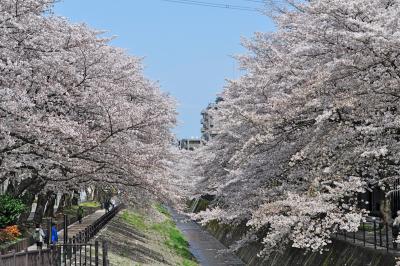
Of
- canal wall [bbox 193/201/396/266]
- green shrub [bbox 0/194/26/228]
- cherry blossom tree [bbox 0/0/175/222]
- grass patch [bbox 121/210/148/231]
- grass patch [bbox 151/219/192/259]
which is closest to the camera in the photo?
cherry blossom tree [bbox 0/0/175/222]

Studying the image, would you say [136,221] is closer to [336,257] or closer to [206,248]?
[206,248]

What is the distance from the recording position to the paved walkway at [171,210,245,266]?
1389 inches

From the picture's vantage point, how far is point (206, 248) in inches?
1730

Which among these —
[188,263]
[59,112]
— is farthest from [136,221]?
→ [59,112]

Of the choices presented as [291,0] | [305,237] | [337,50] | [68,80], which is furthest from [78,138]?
[291,0]

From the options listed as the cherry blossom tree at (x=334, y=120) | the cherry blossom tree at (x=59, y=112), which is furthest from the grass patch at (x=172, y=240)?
the cherry blossom tree at (x=334, y=120)

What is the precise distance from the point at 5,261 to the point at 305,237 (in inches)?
→ 289

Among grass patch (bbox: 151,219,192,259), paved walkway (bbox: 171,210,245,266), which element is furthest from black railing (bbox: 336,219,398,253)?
grass patch (bbox: 151,219,192,259)

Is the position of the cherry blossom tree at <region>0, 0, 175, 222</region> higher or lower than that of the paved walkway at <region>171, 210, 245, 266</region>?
higher

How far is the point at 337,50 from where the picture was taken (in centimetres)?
1581

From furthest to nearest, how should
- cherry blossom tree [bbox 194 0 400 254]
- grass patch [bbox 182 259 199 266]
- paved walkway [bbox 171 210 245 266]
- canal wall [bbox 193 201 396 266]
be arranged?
paved walkway [bbox 171 210 245 266]
grass patch [bbox 182 259 199 266]
canal wall [bbox 193 201 396 266]
cherry blossom tree [bbox 194 0 400 254]

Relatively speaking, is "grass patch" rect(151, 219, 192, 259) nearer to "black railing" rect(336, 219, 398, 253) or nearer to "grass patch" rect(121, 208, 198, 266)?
"grass patch" rect(121, 208, 198, 266)

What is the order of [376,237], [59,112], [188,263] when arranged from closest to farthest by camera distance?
[59,112] → [376,237] → [188,263]

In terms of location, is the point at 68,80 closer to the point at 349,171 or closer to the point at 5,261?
the point at 5,261
